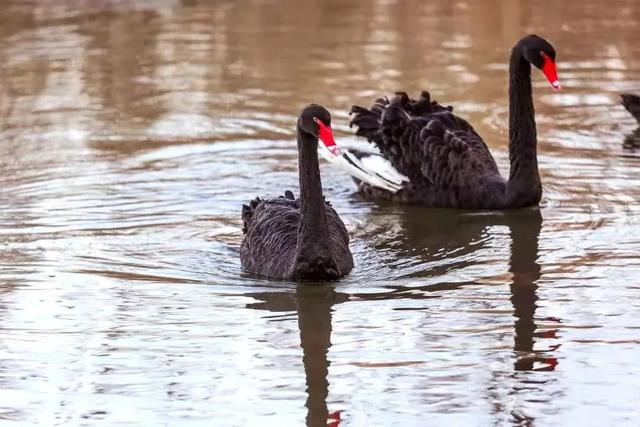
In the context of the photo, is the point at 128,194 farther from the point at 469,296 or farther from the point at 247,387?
the point at 247,387

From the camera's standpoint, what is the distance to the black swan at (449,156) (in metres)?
8.11

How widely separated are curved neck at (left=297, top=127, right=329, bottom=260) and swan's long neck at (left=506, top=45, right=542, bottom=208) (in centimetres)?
183

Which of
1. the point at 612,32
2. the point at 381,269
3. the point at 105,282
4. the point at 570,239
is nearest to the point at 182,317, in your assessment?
the point at 105,282

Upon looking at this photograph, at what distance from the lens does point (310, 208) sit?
6.54 metres

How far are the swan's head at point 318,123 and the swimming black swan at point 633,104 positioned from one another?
4164 mm

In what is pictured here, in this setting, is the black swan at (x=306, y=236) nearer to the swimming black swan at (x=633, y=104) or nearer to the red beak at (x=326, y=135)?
the red beak at (x=326, y=135)

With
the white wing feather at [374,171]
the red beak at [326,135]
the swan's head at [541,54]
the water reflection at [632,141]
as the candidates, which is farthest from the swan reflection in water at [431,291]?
the water reflection at [632,141]

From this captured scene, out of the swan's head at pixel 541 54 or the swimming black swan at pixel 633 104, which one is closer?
the swan's head at pixel 541 54

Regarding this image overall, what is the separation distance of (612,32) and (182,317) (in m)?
8.78

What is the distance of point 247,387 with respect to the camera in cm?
518

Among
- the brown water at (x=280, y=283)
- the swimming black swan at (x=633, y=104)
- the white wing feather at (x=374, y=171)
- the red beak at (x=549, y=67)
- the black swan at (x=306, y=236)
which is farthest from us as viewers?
the swimming black swan at (x=633, y=104)

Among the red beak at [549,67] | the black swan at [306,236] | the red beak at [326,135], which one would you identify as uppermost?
the red beak at [549,67]

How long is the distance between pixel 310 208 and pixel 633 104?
4.19 meters

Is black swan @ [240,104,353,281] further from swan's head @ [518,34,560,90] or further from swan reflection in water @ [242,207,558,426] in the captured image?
swan's head @ [518,34,560,90]
